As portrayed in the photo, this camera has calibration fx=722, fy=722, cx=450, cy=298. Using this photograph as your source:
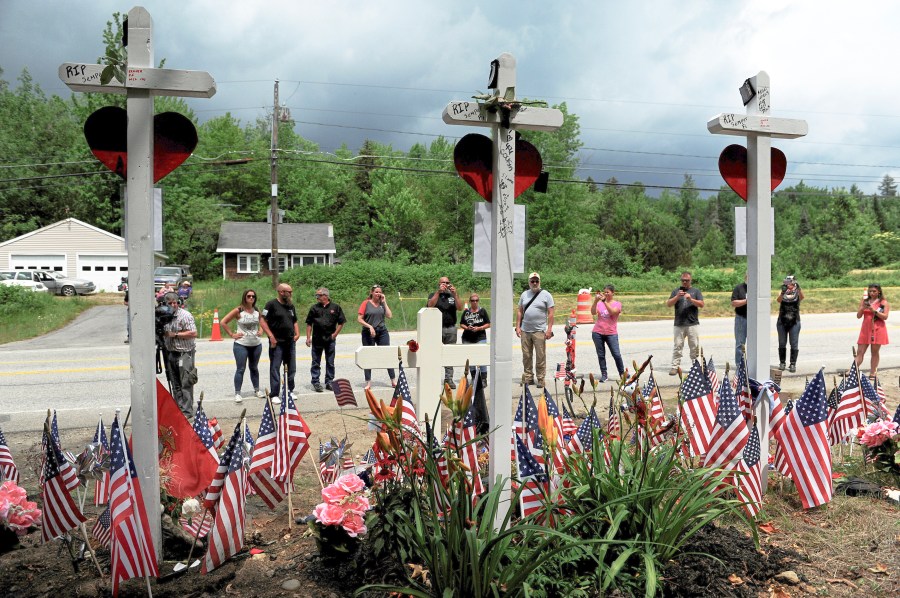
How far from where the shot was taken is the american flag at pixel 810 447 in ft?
16.1

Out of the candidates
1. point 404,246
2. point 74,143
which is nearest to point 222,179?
point 74,143

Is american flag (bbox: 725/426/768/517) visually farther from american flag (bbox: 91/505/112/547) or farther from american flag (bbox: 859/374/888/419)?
american flag (bbox: 91/505/112/547)

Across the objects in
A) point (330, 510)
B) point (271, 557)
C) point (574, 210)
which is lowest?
point (271, 557)

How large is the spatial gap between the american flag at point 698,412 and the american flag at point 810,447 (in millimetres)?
511

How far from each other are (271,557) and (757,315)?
3.88 metres

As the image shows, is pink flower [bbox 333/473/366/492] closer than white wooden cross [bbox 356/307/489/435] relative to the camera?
Yes

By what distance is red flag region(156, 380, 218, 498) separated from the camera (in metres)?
4.28

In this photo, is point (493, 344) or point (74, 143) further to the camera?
point (74, 143)

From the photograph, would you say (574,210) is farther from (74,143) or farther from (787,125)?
(787,125)

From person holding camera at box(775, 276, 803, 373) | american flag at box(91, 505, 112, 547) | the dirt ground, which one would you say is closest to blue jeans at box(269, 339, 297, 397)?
the dirt ground

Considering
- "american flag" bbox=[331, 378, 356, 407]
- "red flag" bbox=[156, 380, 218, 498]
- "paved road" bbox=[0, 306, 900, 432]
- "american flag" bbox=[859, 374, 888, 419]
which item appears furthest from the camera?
"paved road" bbox=[0, 306, 900, 432]

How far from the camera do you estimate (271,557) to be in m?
4.12

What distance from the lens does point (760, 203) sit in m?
5.50

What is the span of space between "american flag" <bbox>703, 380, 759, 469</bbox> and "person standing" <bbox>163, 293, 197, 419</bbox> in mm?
6423
